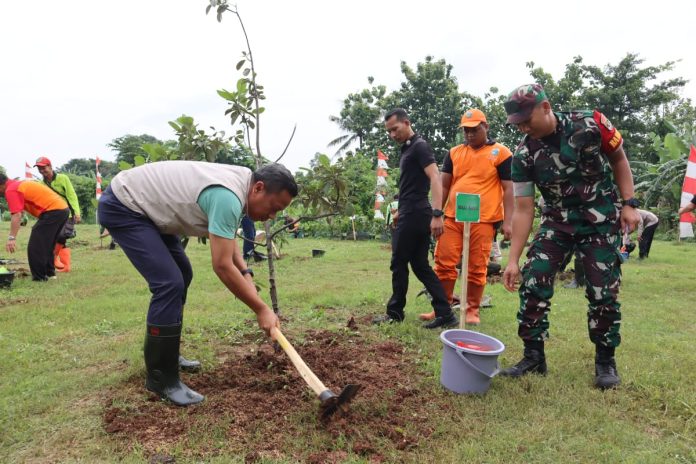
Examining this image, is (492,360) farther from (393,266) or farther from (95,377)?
(95,377)

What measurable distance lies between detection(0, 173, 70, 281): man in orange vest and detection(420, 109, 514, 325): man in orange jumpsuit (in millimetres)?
5936

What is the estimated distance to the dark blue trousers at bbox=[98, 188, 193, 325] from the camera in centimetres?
266

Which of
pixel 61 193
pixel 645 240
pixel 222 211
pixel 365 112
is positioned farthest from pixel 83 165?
pixel 222 211

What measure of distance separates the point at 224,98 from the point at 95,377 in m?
2.21

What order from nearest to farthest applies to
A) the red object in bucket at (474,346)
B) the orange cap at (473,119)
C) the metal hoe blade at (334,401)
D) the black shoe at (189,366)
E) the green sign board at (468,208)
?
1. the metal hoe blade at (334,401)
2. the red object in bucket at (474,346)
3. the black shoe at (189,366)
4. the green sign board at (468,208)
5. the orange cap at (473,119)

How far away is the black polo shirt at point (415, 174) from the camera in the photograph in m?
4.18

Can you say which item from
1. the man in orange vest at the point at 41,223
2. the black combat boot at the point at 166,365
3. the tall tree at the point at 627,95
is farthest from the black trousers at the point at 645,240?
the tall tree at the point at 627,95

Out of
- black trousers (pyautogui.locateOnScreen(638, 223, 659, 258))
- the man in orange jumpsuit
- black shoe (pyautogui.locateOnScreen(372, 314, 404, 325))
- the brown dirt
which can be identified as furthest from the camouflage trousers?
black trousers (pyautogui.locateOnScreen(638, 223, 659, 258))

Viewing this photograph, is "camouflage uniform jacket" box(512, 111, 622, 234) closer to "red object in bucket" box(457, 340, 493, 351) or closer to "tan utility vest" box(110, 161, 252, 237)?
"red object in bucket" box(457, 340, 493, 351)

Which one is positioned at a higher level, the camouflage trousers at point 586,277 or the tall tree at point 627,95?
the tall tree at point 627,95

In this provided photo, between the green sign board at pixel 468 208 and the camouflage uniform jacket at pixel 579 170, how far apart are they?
53cm

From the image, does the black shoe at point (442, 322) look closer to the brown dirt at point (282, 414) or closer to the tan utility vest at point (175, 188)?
the brown dirt at point (282, 414)

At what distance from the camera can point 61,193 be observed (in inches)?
305

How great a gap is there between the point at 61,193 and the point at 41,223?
87 cm
